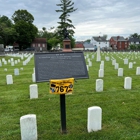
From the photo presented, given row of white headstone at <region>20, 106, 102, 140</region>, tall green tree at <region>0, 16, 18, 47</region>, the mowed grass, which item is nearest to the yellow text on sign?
row of white headstone at <region>20, 106, 102, 140</region>

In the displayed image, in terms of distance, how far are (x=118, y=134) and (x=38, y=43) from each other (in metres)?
71.6

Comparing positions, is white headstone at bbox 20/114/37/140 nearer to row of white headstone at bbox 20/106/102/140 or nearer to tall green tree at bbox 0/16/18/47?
row of white headstone at bbox 20/106/102/140

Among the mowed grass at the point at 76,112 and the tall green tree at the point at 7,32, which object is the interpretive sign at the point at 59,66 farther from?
the tall green tree at the point at 7,32

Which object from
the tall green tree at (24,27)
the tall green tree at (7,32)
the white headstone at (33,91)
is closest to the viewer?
the white headstone at (33,91)

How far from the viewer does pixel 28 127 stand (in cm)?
356

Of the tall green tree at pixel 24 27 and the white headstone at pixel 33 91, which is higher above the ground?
the tall green tree at pixel 24 27

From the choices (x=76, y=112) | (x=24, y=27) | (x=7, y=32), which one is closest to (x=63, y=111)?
(x=76, y=112)

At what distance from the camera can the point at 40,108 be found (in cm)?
547

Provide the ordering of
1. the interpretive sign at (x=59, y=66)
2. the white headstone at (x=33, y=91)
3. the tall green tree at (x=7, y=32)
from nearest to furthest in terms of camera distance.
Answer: the interpretive sign at (x=59, y=66)
the white headstone at (x=33, y=91)
the tall green tree at (x=7, y=32)

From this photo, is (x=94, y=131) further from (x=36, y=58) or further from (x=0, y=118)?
(x=0, y=118)

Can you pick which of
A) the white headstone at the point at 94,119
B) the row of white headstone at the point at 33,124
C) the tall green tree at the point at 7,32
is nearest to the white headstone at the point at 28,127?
the row of white headstone at the point at 33,124

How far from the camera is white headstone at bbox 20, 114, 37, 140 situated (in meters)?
3.46

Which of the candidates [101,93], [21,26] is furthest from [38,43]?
[101,93]

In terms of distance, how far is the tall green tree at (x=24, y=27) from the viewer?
5859cm
